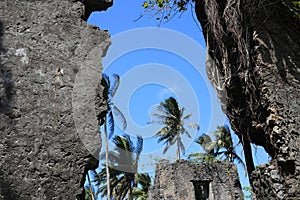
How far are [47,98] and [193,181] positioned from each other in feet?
40.5

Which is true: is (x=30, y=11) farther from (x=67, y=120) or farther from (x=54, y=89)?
(x=67, y=120)

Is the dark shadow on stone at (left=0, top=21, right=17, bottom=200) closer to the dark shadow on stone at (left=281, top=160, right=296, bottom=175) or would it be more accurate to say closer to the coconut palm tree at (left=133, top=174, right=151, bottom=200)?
the dark shadow on stone at (left=281, top=160, right=296, bottom=175)

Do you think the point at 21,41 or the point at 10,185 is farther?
the point at 21,41

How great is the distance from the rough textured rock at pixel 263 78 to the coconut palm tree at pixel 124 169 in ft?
56.8

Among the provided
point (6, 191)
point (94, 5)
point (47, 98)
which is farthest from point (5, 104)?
point (94, 5)

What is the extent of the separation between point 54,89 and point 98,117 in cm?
37

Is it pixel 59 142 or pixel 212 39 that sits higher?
pixel 212 39

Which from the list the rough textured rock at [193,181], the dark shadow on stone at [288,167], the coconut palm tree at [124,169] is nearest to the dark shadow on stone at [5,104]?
the dark shadow on stone at [288,167]

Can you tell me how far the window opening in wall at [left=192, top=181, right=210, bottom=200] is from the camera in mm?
14219

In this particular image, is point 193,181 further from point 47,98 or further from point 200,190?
point 47,98

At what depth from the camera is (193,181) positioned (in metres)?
14.1

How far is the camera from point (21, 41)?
2539 millimetres

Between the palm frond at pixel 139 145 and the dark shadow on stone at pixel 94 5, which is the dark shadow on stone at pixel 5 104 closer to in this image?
A: the dark shadow on stone at pixel 94 5

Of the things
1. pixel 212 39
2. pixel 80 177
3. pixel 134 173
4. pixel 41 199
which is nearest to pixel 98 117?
pixel 80 177
